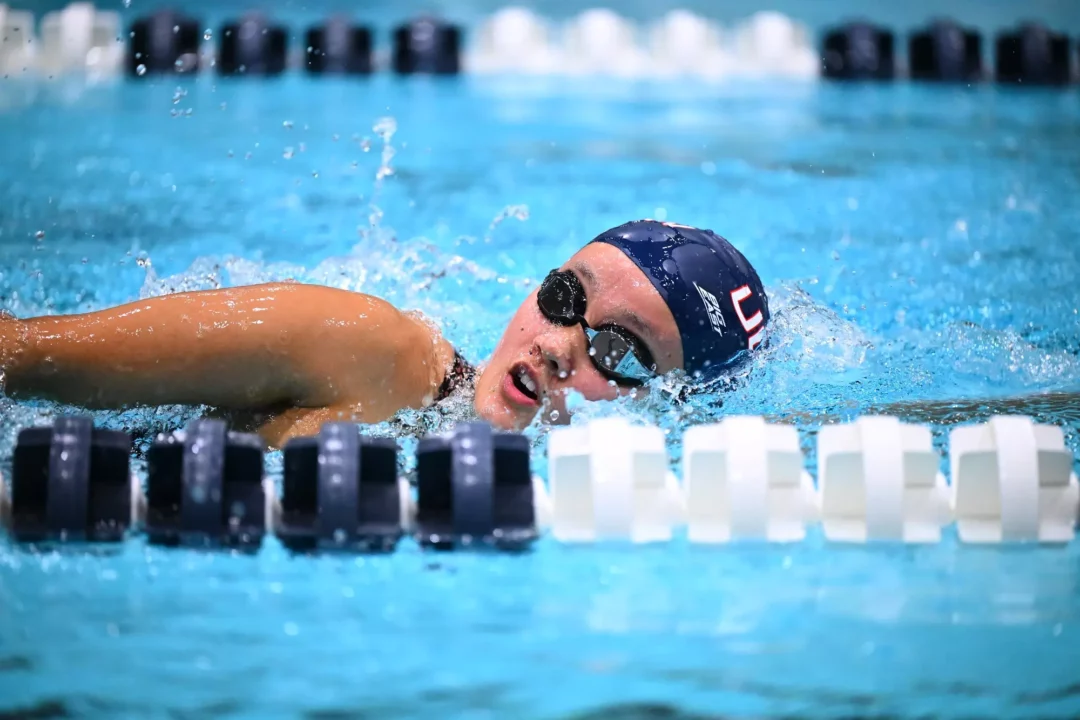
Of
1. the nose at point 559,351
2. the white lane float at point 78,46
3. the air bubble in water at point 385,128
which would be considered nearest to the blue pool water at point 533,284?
the air bubble in water at point 385,128

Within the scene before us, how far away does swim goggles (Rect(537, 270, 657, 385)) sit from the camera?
213 cm

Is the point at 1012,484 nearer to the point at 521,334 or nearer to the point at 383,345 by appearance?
the point at 521,334

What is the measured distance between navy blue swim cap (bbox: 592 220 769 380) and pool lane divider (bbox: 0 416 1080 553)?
38 centimetres

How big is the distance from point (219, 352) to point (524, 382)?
55cm

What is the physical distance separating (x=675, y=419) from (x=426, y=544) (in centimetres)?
65

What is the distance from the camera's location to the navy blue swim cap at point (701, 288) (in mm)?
2160

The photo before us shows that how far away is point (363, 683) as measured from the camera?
142 cm

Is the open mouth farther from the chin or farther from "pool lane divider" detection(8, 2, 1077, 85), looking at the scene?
"pool lane divider" detection(8, 2, 1077, 85)

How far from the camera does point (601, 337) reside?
84.0 inches

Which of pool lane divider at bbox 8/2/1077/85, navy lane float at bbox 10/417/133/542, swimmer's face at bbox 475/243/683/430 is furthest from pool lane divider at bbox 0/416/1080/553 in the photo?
pool lane divider at bbox 8/2/1077/85

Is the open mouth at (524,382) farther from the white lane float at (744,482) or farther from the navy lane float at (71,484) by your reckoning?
the navy lane float at (71,484)

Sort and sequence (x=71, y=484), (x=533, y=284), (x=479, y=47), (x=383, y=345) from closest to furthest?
(x=71, y=484)
(x=383, y=345)
(x=533, y=284)
(x=479, y=47)

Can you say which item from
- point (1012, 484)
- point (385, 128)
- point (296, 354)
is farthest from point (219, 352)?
point (385, 128)

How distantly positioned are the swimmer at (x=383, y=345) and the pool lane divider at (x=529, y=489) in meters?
0.26
